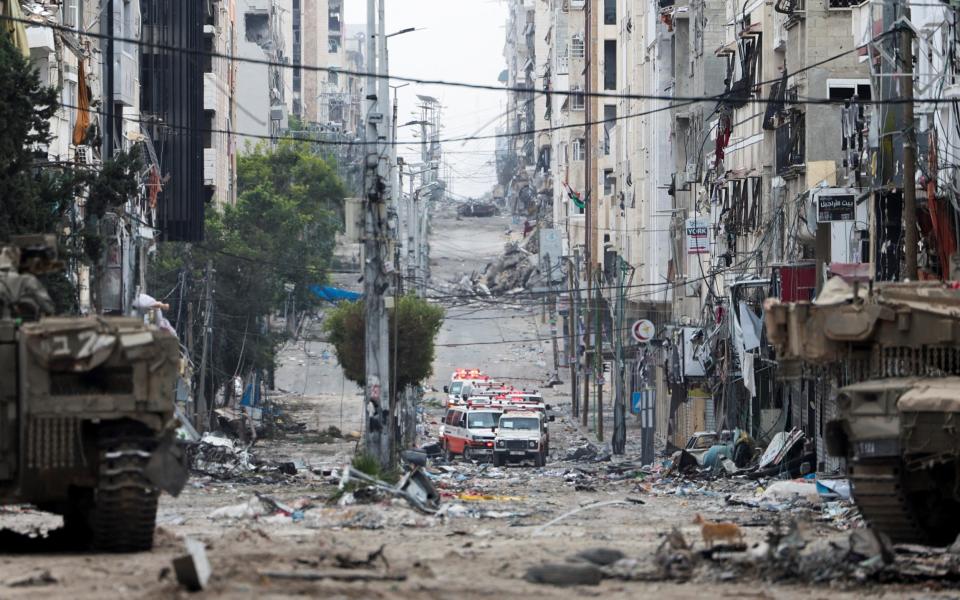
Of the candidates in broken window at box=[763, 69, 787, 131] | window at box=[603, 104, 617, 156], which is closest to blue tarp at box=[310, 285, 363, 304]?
window at box=[603, 104, 617, 156]

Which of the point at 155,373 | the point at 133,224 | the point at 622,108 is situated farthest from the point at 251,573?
the point at 622,108

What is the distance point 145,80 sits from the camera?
57.4m

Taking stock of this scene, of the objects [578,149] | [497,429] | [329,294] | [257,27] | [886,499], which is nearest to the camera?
[886,499]

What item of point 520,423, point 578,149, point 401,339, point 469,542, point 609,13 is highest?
point 609,13

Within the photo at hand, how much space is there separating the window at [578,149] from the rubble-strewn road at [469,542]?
60319mm

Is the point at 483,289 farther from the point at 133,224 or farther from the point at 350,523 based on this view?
the point at 350,523

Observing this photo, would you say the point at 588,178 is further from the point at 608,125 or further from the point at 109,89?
the point at 109,89

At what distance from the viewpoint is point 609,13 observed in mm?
92688

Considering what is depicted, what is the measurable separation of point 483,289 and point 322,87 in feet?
245

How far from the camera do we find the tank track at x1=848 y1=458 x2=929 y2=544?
16719mm

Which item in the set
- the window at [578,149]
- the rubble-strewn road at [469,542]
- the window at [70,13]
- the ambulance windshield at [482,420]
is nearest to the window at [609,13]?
the window at [578,149]

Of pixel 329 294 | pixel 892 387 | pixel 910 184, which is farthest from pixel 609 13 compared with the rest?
pixel 892 387

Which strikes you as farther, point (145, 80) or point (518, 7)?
point (518, 7)

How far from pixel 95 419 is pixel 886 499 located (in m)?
7.52
